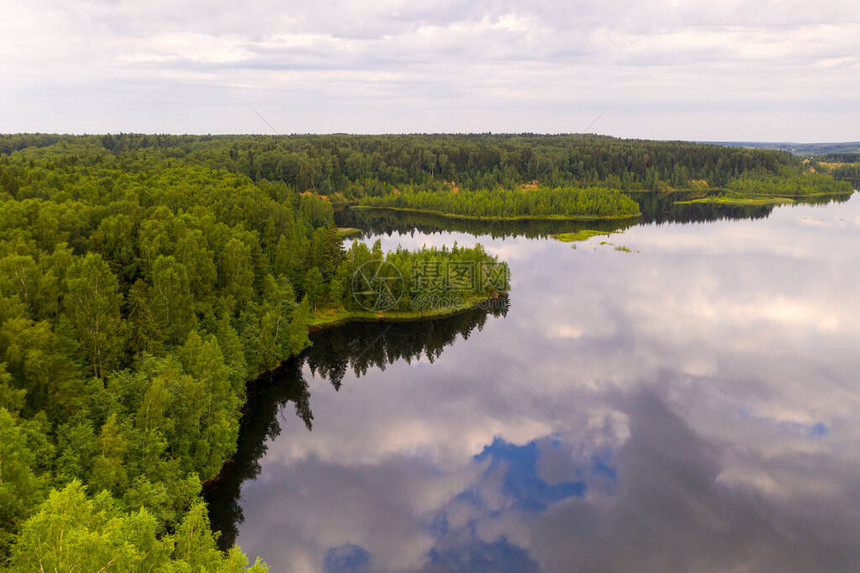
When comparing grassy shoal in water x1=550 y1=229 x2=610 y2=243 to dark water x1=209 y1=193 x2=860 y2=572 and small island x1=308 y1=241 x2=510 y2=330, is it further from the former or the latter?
small island x1=308 y1=241 x2=510 y2=330

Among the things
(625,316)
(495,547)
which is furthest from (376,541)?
(625,316)

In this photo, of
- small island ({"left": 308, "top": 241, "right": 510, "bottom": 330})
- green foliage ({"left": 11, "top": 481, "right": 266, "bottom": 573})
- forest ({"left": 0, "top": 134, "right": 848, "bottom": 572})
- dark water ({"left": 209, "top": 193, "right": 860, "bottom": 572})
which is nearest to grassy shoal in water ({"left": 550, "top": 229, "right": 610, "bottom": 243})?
dark water ({"left": 209, "top": 193, "right": 860, "bottom": 572})

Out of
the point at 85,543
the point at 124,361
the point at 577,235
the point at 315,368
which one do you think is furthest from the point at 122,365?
the point at 577,235

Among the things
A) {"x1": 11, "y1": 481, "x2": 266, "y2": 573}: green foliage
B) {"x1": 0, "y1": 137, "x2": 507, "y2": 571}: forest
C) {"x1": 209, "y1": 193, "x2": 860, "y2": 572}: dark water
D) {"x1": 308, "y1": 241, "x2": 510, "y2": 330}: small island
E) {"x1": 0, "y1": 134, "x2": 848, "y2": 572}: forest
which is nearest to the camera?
{"x1": 11, "y1": 481, "x2": 266, "y2": 573}: green foliage

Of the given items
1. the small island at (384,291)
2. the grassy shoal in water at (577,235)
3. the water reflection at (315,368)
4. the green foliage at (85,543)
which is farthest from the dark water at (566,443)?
the grassy shoal in water at (577,235)

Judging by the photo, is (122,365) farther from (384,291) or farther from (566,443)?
(384,291)

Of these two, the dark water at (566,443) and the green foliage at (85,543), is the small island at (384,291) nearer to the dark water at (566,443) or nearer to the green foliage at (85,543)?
the dark water at (566,443)

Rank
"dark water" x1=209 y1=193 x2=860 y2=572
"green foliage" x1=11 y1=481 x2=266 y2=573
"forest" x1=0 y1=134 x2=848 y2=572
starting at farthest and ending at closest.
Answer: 1. "dark water" x1=209 y1=193 x2=860 y2=572
2. "forest" x1=0 y1=134 x2=848 y2=572
3. "green foliage" x1=11 y1=481 x2=266 y2=573

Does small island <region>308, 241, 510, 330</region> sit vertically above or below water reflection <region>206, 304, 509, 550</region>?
above

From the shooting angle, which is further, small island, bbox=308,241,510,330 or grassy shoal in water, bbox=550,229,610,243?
grassy shoal in water, bbox=550,229,610,243
